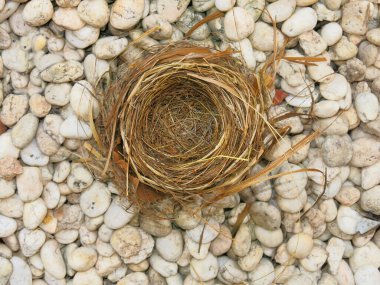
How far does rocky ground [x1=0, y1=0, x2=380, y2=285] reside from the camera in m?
1.21

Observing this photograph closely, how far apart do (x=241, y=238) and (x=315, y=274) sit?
17 cm

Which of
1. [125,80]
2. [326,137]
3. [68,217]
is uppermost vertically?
[125,80]

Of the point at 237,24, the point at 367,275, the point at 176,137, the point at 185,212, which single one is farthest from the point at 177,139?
the point at 367,275

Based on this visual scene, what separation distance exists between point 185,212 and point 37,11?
1.50 feet

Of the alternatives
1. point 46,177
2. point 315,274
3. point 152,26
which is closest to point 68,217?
point 46,177

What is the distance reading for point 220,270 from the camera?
1274 mm

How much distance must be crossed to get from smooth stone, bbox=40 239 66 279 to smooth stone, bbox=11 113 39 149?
196 millimetres

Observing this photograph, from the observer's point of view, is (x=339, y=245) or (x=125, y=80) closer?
(x=125, y=80)

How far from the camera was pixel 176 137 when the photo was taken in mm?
1249

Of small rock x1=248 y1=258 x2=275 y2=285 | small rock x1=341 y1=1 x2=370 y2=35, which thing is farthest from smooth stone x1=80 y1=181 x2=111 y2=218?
small rock x1=341 y1=1 x2=370 y2=35

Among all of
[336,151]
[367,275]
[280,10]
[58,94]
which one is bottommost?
[367,275]

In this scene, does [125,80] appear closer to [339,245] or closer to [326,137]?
[326,137]

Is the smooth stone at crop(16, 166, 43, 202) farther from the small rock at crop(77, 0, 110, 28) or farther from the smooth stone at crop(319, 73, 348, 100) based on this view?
the smooth stone at crop(319, 73, 348, 100)

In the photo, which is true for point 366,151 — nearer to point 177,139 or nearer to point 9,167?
point 177,139
